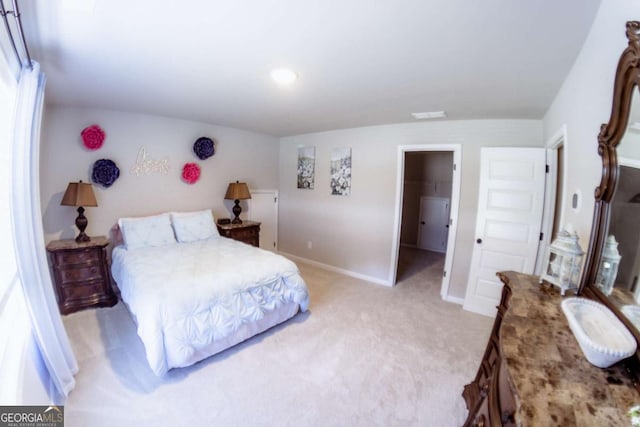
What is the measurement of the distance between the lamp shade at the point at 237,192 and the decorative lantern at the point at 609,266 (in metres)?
3.81

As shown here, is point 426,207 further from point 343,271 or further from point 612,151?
point 612,151

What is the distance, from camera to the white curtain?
4.74ft

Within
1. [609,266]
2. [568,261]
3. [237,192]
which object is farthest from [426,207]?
[609,266]

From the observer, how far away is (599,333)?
3.08 ft

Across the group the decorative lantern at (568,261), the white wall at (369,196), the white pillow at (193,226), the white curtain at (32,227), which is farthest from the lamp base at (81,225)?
the decorative lantern at (568,261)

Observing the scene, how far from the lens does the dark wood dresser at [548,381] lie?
25.9 inches

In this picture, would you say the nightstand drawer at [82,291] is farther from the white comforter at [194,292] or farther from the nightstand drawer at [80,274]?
the white comforter at [194,292]

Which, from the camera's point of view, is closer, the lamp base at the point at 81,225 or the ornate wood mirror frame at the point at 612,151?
Result: the ornate wood mirror frame at the point at 612,151

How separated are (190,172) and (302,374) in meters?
3.06

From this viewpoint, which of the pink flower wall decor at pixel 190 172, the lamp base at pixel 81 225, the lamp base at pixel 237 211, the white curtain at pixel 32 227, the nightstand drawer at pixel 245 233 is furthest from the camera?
the lamp base at pixel 237 211

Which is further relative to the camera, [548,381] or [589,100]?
[589,100]

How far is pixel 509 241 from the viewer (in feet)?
9.25

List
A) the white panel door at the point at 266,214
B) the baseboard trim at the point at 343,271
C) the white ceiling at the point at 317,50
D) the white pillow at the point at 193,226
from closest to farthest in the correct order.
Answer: the white ceiling at the point at 317,50 < the white pillow at the point at 193,226 < the baseboard trim at the point at 343,271 < the white panel door at the point at 266,214

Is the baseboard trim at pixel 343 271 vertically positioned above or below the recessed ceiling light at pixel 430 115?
below
